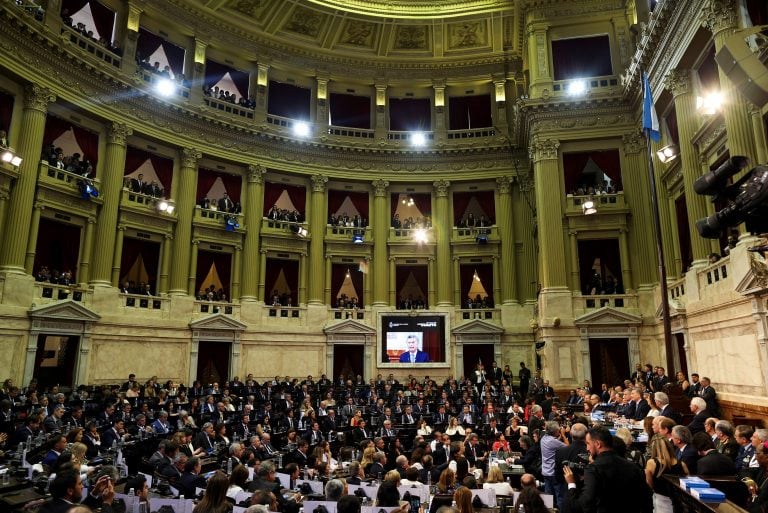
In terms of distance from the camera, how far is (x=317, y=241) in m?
25.7

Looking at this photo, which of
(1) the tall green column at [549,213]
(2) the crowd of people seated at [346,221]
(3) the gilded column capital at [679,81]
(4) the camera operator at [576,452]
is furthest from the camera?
(2) the crowd of people seated at [346,221]

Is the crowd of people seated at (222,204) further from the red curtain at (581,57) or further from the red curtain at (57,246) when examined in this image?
the red curtain at (581,57)

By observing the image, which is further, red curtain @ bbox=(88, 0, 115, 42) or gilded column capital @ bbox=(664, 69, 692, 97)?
red curtain @ bbox=(88, 0, 115, 42)

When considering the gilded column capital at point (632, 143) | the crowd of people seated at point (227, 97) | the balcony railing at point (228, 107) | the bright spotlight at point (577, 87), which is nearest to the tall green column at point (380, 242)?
the balcony railing at point (228, 107)

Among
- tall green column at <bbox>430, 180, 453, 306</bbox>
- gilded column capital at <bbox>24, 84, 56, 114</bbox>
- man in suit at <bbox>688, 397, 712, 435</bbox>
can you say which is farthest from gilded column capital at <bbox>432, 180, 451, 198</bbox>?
man in suit at <bbox>688, 397, 712, 435</bbox>

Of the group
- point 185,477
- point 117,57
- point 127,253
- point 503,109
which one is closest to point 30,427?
point 185,477

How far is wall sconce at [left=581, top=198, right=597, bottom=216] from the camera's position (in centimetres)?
1986

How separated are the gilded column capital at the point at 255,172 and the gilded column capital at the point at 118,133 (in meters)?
5.42

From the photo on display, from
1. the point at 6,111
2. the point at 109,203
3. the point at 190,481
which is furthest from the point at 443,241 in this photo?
the point at 190,481

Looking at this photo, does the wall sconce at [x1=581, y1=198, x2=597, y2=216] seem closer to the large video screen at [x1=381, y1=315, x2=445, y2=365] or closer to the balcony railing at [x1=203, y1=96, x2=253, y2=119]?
the large video screen at [x1=381, y1=315, x2=445, y2=365]

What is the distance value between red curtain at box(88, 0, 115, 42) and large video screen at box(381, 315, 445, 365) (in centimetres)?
1647

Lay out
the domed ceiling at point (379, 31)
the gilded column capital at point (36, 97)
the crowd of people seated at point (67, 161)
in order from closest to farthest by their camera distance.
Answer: the gilded column capital at point (36, 97) < the crowd of people seated at point (67, 161) < the domed ceiling at point (379, 31)

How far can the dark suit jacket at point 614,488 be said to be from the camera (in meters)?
4.68

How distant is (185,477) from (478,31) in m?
25.4
